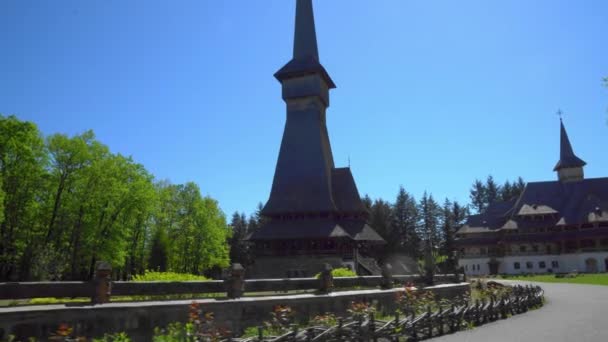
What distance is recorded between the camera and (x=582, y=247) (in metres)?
57.8

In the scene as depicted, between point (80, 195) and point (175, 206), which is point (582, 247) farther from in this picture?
point (80, 195)

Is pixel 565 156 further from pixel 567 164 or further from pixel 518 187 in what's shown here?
pixel 518 187

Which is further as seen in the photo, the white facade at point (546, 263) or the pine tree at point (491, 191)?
the pine tree at point (491, 191)

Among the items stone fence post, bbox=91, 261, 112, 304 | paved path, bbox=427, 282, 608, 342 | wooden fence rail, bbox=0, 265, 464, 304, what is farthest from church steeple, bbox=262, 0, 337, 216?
stone fence post, bbox=91, 261, 112, 304

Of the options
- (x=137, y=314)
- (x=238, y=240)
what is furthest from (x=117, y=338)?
(x=238, y=240)

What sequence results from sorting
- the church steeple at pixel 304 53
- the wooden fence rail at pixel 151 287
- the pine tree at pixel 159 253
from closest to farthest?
the wooden fence rail at pixel 151 287
the pine tree at pixel 159 253
the church steeple at pixel 304 53

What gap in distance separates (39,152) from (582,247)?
62042mm

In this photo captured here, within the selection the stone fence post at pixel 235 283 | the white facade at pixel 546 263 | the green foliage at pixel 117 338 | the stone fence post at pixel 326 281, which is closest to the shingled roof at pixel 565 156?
the white facade at pixel 546 263

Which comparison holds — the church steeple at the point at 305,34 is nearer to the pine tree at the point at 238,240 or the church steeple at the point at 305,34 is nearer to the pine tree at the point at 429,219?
the pine tree at the point at 238,240

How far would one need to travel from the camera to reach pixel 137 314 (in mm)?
11625

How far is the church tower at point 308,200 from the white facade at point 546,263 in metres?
23.2

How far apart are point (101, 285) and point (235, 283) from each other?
13.2 ft

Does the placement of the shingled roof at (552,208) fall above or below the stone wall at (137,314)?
above

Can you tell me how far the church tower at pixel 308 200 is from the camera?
3691cm
